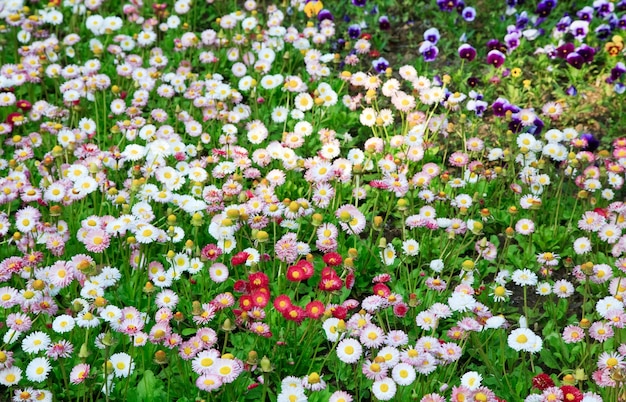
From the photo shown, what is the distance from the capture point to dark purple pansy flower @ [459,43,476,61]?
4.96m

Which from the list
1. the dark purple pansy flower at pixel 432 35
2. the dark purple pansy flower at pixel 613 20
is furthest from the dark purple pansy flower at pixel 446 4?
the dark purple pansy flower at pixel 613 20

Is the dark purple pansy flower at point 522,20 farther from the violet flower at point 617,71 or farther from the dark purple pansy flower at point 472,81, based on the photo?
the violet flower at point 617,71

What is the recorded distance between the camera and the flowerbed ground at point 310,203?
3117mm

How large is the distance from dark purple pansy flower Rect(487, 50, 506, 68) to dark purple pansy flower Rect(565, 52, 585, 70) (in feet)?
1.33

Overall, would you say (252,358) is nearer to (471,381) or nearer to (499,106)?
(471,381)

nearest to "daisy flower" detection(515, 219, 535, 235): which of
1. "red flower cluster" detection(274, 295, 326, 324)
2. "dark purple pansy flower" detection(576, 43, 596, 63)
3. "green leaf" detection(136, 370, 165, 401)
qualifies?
"red flower cluster" detection(274, 295, 326, 324)

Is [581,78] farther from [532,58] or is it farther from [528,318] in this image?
[528,318]

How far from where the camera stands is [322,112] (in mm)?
4832

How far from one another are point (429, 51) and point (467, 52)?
24 cm

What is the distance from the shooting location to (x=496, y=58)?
16.5 ft

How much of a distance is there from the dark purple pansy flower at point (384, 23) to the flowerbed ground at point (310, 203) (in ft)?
0.12

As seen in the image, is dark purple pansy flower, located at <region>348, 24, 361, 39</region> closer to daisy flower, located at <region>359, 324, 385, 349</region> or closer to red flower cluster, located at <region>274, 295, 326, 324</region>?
red flower cluster, located at <region>274, 295, 326, 324</region>

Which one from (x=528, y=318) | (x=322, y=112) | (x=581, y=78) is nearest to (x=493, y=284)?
(x=528, y=318)

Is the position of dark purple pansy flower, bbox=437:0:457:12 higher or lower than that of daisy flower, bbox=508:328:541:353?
higher
